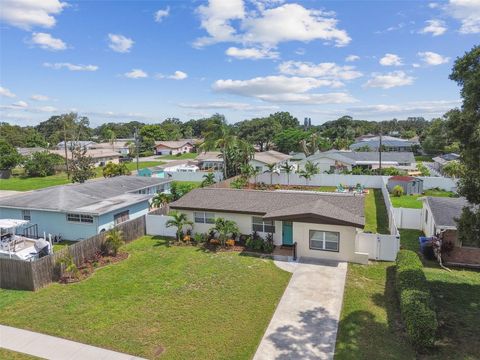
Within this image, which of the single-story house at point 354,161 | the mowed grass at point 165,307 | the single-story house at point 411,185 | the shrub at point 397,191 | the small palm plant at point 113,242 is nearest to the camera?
the mowed grass at point 165,307

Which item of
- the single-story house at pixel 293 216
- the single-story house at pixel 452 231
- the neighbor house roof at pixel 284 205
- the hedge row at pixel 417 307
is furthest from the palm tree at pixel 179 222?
the single-story house at pixel 452 231

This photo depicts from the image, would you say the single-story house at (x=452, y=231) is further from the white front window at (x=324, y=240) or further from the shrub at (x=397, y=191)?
the shrub at (x=397, y=191)

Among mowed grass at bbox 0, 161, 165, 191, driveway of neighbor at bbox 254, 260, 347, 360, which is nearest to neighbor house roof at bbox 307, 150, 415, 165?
mowed grass at bbox 0, 161, 165, 191

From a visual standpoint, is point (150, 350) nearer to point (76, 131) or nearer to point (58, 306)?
point (58, 306)

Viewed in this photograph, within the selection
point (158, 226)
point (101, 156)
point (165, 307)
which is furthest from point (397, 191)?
point (101, 156)

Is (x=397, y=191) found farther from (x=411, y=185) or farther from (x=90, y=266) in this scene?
(x=90, y=266)

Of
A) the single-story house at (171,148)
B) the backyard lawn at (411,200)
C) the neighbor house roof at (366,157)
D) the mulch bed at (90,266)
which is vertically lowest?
the mulch bed at (90,266)
